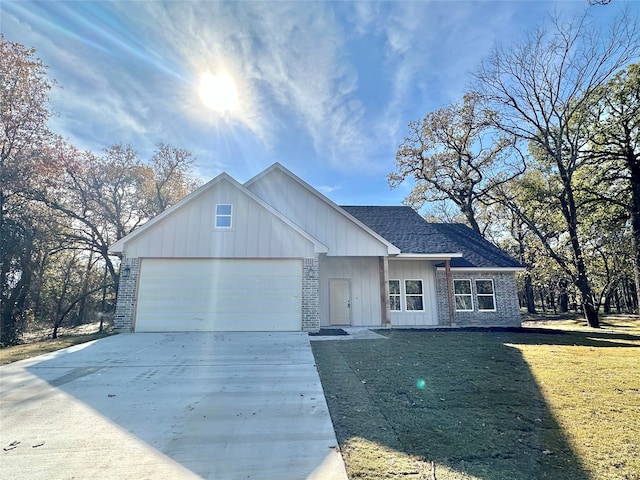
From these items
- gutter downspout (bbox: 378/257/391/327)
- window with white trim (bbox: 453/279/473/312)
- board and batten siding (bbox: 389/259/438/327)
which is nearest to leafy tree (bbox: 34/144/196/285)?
gutter downspout (bbox: 378/257/391/327)

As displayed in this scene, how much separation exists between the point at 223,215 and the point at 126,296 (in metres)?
4.11

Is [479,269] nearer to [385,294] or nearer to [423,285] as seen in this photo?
[423,285]

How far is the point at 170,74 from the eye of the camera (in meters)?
11.2

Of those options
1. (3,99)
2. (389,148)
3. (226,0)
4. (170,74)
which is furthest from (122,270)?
(389,148)

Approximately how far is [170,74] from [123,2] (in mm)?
2251

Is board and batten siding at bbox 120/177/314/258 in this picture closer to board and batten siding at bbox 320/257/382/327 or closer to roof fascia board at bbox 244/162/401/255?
roof fascia board at bbox 244/162/401/255

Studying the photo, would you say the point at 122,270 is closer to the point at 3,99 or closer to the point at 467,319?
the point at 3,99

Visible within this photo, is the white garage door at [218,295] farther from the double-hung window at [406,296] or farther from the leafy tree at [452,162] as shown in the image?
the leafy tree at [452,162]

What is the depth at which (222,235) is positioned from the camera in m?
11.0

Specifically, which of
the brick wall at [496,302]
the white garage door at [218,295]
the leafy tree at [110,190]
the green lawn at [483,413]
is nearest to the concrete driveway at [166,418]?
the green lawn at [483,413]

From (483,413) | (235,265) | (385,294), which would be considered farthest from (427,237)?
(483,413)

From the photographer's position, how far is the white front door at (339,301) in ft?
44.0

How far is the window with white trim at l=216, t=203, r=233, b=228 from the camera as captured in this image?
36.5ft

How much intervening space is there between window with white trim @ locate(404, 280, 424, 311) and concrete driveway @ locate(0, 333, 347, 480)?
26.5 ft
